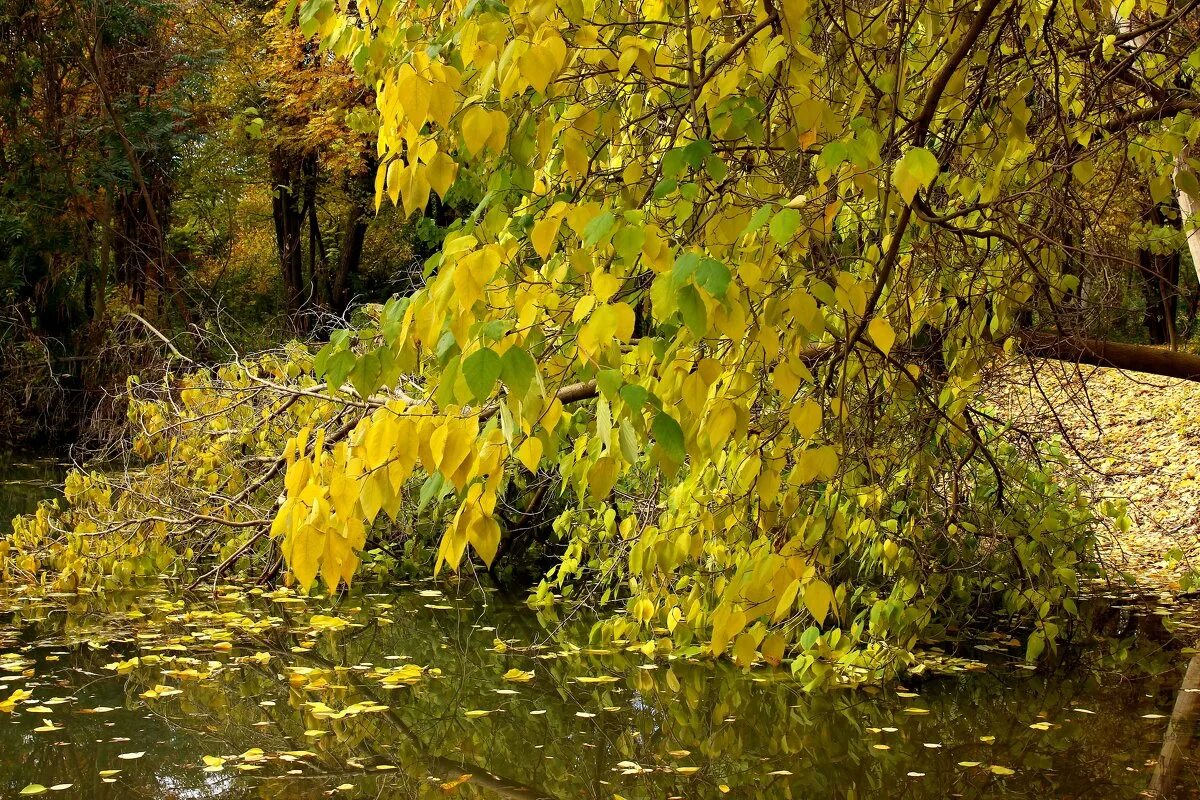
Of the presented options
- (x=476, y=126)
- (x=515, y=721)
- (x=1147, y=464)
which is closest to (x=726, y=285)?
(x=476, y=126)

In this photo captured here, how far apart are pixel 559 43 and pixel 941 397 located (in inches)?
108

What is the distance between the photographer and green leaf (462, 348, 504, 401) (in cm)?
161

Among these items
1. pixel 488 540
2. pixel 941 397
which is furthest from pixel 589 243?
pixel 941 397

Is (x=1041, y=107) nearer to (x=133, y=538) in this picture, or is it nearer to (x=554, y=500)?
(x=554, y=500)

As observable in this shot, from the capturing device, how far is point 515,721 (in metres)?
4.73

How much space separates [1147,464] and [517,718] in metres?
8.97

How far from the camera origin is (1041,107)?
446 centimetres

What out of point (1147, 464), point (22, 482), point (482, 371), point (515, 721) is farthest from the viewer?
point (1147, 464)

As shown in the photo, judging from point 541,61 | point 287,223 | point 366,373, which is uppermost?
point 287,223

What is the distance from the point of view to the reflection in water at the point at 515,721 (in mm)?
4023

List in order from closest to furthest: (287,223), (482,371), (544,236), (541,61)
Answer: (482,371)
(541,61)
(544,236)
(287,223)

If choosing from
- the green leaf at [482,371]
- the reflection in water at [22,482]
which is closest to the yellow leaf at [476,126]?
the green leaf at [482,371]

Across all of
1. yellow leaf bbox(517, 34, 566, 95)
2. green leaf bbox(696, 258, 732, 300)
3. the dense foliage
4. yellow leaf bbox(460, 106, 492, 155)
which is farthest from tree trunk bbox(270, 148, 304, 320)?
green leaf bbox(696, 258, 732, 300)

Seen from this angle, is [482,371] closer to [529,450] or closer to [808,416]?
[529,450]
